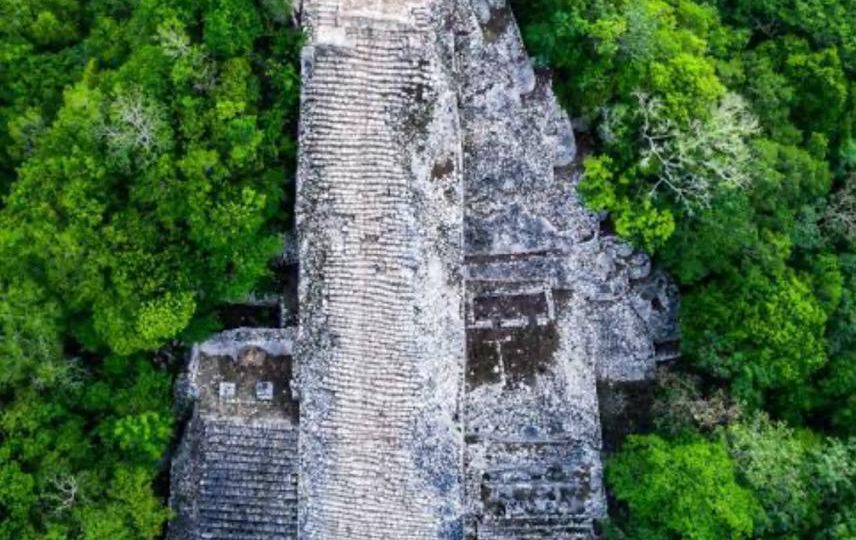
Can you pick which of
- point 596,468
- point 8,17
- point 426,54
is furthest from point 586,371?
point 8,17

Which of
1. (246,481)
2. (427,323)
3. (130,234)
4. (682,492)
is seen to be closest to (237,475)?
(246,481)

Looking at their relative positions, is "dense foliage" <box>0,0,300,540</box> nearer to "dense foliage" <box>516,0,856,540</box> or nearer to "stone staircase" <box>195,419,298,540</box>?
"stone staircase" <box>195,419,298,540</box>

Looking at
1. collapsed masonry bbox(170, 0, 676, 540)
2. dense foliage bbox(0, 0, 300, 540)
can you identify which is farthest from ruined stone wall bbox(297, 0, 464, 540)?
dense foliage bbox(0, 0, 300, 540)

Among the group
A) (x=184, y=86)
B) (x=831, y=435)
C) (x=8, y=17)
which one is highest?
(x=8, y=17)

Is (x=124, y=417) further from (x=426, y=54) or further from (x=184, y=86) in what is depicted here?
(x=426, y=54)

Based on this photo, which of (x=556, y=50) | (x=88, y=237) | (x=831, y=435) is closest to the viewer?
(x=88, y=237)

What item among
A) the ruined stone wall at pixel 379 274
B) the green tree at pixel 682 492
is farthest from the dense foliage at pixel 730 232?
the ruined stone wall at pixel 379 274

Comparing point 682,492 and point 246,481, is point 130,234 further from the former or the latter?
point 682,492
